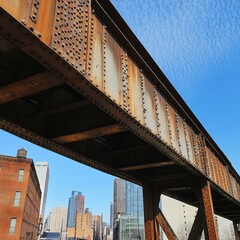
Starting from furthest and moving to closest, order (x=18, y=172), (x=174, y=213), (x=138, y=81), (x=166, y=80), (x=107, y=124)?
(x=174, y=213)
(x=18, y=172)
(x=166, y=80)
(x=138, y=81)
(x=107, y=124)

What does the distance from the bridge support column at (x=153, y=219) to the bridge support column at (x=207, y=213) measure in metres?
1.17

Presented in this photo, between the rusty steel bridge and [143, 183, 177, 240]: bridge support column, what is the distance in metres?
0.04

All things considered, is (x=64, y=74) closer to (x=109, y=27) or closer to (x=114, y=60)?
(x=114, y=60)

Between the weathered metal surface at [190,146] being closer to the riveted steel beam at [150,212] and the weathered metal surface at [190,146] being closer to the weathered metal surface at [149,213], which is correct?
the riveted steel beam at [150,212]

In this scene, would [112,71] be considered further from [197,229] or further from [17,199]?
[17,199]

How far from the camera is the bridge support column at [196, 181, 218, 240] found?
30.3 feet

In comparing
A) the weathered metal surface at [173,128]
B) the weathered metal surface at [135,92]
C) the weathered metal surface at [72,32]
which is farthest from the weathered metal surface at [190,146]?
the weathered metal surface at [72,32]

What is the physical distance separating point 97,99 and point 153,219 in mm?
6982

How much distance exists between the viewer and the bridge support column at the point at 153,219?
10052 mm

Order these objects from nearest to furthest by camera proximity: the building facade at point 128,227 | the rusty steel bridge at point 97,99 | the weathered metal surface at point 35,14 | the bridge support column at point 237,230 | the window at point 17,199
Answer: the weathered metal surface at point 35,14
the rusty steel bridge at point 97,99
the bridge support column at point 237,230
the window at point 17,199
the building facade at point 128,227

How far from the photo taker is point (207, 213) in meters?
9.58

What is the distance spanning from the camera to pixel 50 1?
393 centimetres

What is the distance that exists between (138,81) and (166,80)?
1.97m

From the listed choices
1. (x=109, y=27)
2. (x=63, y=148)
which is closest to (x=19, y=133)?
(x=63, y=148)
